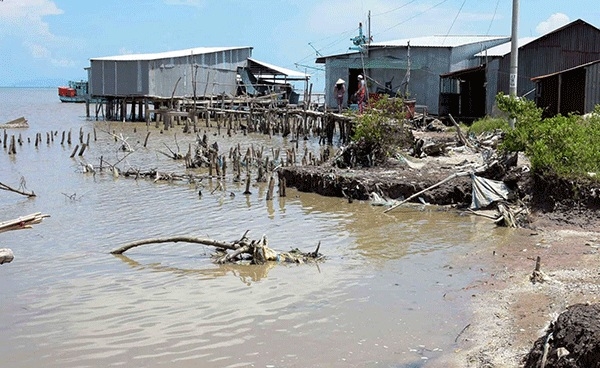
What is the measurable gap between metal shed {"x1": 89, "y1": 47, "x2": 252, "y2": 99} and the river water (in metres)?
24.7

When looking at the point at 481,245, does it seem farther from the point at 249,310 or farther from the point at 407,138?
the point at 407,138

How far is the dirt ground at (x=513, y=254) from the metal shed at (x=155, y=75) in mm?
23978

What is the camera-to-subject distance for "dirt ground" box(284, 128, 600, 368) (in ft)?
22.2

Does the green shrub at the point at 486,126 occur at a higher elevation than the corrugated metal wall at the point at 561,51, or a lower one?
lower

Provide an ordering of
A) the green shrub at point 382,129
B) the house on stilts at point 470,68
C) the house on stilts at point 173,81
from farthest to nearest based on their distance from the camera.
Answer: the house on stilts at point 173,81 < the house on stilts at point 470,68 < the green shrub at point 382,129

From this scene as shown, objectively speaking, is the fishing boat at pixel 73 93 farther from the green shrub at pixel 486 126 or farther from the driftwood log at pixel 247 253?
the driftwood log at pixel 247 253

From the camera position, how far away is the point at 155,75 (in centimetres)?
3972

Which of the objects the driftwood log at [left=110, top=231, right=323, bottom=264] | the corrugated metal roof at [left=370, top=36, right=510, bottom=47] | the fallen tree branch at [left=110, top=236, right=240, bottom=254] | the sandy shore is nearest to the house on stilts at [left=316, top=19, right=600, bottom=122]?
the corrugated metal roof at [left=370, top=36, right=510, bottom=47]

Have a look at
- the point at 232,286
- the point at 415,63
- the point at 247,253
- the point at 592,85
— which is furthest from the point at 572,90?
the point at 232,286

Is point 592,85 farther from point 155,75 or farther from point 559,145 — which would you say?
point 155,75

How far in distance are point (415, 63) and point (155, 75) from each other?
14998mm

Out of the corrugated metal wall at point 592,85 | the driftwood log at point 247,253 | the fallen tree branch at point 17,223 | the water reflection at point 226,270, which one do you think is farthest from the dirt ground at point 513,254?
the corrugated metal wall at point 592,85

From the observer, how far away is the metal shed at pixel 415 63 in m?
31.9

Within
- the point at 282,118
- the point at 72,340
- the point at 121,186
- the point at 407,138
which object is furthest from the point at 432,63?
the point at 72,340
